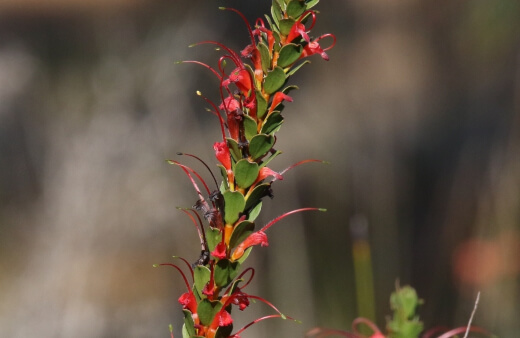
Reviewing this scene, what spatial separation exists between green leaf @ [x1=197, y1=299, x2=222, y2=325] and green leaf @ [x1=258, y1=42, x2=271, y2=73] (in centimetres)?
19

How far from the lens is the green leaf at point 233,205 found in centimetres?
58

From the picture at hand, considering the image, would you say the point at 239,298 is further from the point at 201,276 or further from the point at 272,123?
the point at 272,123

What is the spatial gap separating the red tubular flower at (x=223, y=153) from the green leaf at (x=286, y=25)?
10 cm

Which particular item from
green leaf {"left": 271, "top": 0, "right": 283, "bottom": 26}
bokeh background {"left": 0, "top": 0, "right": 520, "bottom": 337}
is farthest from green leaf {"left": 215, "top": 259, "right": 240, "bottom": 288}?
bokeh background {"left": 0, "top": 0, "right": 520, "bottom": 337}

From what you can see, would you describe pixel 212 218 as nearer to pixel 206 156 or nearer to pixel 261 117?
pixel 261 117

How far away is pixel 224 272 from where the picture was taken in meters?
0.58

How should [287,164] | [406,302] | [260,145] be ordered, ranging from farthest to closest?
[287,164], [406,302], [260,145]

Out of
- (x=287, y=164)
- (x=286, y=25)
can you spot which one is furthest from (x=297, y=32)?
(x=287, y=164)

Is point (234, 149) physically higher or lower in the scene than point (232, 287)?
higher

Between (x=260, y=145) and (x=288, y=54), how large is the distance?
8 centimetres

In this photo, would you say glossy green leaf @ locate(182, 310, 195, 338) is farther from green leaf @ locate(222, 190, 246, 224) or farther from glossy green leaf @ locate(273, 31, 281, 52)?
glossy green leaf @ locate(273, 31, 281, 52)

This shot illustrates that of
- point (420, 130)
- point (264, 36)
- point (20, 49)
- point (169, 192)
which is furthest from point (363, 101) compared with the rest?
point (264, 36)

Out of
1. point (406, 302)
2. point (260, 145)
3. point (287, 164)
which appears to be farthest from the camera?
point (287, 164)

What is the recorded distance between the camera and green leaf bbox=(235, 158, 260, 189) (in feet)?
1.90
